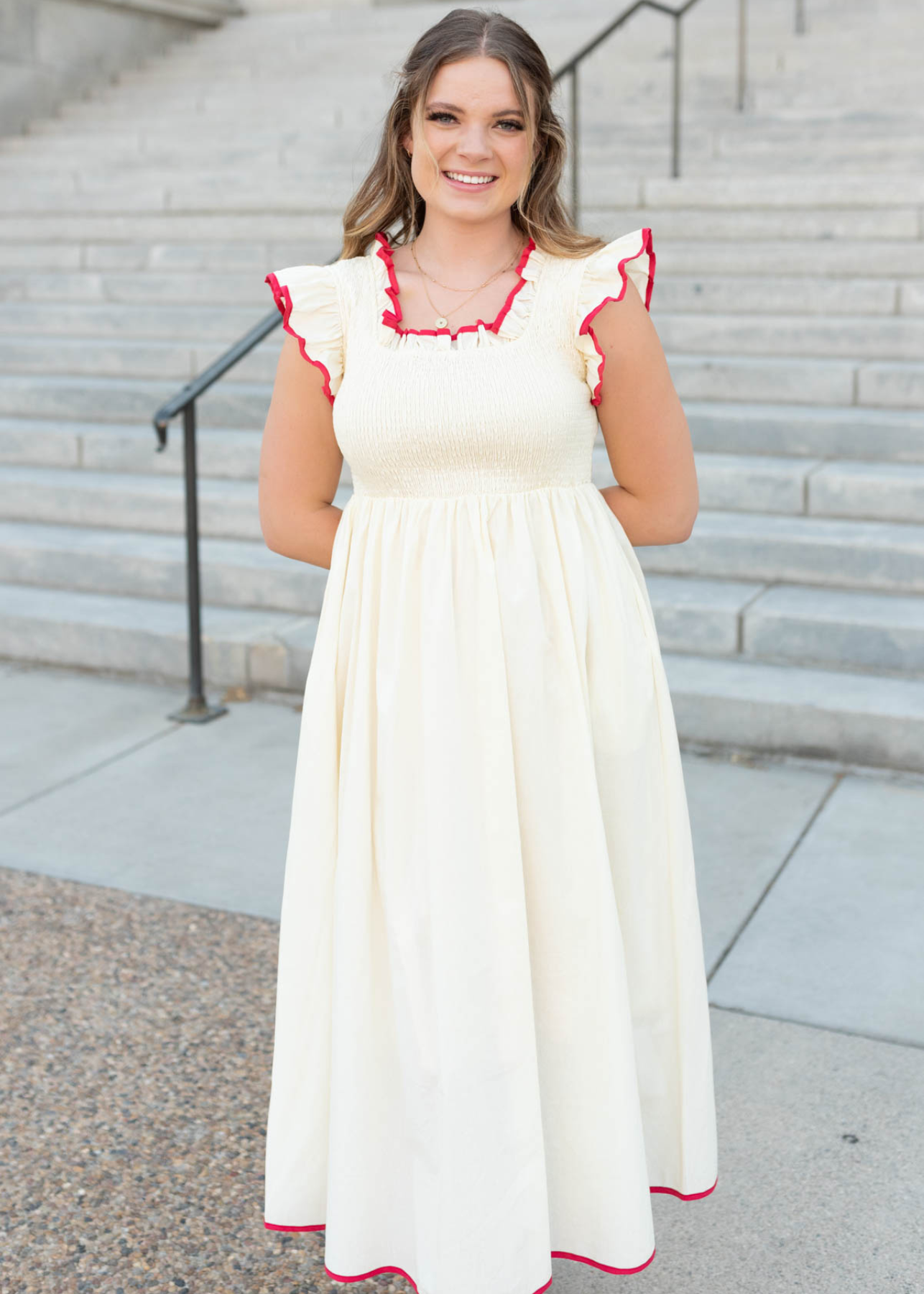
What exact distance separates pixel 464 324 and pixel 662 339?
217 inches

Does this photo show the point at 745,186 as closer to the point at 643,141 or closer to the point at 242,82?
the point at 643,141

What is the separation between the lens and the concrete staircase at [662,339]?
5.30 meters

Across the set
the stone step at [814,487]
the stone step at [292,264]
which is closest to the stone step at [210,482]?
the stone step at [814,487]

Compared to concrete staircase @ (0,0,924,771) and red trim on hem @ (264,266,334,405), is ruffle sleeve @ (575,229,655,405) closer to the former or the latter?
red trim on hem @ (264,266,334,405)

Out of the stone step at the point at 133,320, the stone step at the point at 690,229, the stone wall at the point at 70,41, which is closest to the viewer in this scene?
the stone step at the point at 690,229

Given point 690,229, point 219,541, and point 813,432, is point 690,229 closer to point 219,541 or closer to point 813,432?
point 813,432

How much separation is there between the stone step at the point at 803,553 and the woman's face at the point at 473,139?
3.38m

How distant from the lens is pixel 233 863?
4.11 m

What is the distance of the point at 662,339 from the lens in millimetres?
7336

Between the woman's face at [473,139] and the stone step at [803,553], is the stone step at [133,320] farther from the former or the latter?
the woman's face at [473,139]

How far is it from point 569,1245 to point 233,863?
2136mm

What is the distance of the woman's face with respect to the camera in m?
1.99

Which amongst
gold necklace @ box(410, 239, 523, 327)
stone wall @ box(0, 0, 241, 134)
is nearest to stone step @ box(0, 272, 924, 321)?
stone wall @ box(0, 0, 241, 134)

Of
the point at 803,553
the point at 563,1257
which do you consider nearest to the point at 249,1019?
the point at 563,1257
